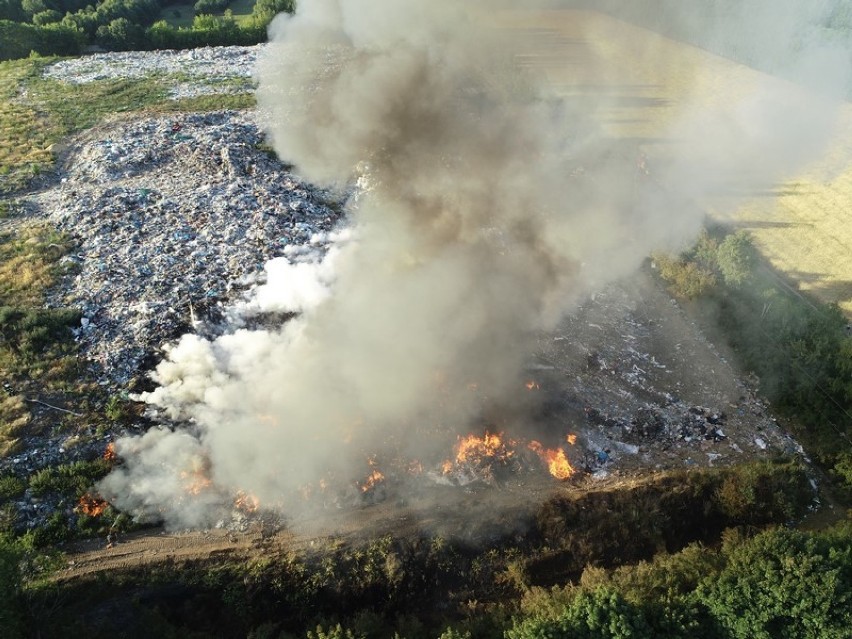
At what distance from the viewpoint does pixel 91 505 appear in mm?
13086

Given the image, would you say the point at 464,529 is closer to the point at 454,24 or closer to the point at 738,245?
the point at 738,245

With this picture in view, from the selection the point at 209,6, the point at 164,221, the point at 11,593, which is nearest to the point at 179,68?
the point at 209,6

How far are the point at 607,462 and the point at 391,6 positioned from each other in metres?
15.7

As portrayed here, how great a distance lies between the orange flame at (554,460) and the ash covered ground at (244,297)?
0.21 metres

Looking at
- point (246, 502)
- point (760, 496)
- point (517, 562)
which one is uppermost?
point (246, 502)

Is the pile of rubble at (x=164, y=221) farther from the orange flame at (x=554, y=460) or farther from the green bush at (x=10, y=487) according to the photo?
the orange flame at (x=554, y=460)

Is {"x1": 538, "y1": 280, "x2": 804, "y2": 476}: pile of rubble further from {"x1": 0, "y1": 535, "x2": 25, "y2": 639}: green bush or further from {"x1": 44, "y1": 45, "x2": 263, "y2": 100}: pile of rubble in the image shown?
{"x1": 44, "y1": 45, "x2": 263, "y2": 100}: pile of rubble

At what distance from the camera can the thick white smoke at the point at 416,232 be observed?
565 inches

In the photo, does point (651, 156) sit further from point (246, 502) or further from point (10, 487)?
point (10, 487)

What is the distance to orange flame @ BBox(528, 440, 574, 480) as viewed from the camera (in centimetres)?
1455

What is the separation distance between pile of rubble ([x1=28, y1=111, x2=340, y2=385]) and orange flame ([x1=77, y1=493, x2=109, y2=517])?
362 centimetres

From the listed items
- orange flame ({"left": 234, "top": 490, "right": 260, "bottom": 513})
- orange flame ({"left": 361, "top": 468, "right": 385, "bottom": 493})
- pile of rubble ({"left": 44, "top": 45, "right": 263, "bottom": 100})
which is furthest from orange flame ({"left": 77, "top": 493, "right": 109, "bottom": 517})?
pile of rubble ({"left": 44, "top": 45, "right": 263, "bottom": 100})

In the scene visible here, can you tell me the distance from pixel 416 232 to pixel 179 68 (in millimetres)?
23784

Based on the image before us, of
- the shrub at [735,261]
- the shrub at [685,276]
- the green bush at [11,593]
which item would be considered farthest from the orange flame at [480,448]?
the shrub at [735,261]
